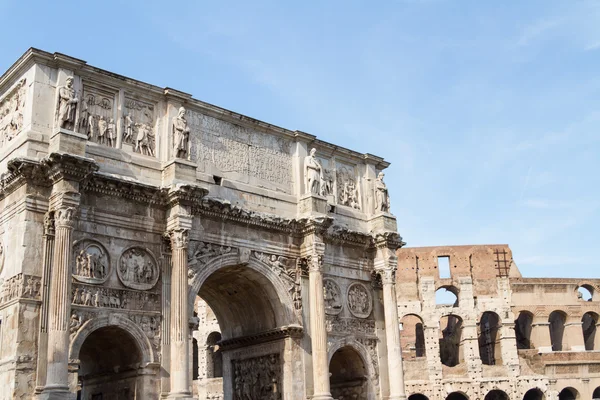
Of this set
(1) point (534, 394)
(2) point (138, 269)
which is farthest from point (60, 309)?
(1) point (534, 394)

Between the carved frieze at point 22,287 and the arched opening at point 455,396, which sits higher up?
the carved frieze at point 22,287

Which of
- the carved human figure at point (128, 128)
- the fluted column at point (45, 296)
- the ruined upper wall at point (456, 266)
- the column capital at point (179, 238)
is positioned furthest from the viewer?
the ruined upper wall at point (456, 266)

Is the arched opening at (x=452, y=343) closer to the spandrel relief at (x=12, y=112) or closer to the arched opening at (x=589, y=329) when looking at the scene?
the arched opening at (x=589, y=329)

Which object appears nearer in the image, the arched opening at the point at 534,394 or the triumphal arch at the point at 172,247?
the triumphal arch at the point at 172,247

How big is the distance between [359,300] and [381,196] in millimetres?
3122

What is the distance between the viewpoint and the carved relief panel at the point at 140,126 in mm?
16797

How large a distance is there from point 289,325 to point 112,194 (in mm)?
5433

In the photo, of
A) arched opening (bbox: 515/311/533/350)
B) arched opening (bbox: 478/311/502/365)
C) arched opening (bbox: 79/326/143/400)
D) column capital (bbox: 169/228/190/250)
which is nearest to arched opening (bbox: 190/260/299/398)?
column capital (bbox: 169/228/190/250)

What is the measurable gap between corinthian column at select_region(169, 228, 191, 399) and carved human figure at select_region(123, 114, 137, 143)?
7.80ft

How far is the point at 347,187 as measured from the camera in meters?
21.2

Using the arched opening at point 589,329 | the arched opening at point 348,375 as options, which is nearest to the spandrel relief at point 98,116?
the arched opening at point 348,375

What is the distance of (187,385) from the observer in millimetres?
15406

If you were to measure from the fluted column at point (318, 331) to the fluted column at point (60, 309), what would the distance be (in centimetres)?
641

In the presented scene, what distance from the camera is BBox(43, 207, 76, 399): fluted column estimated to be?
13.5 metres
